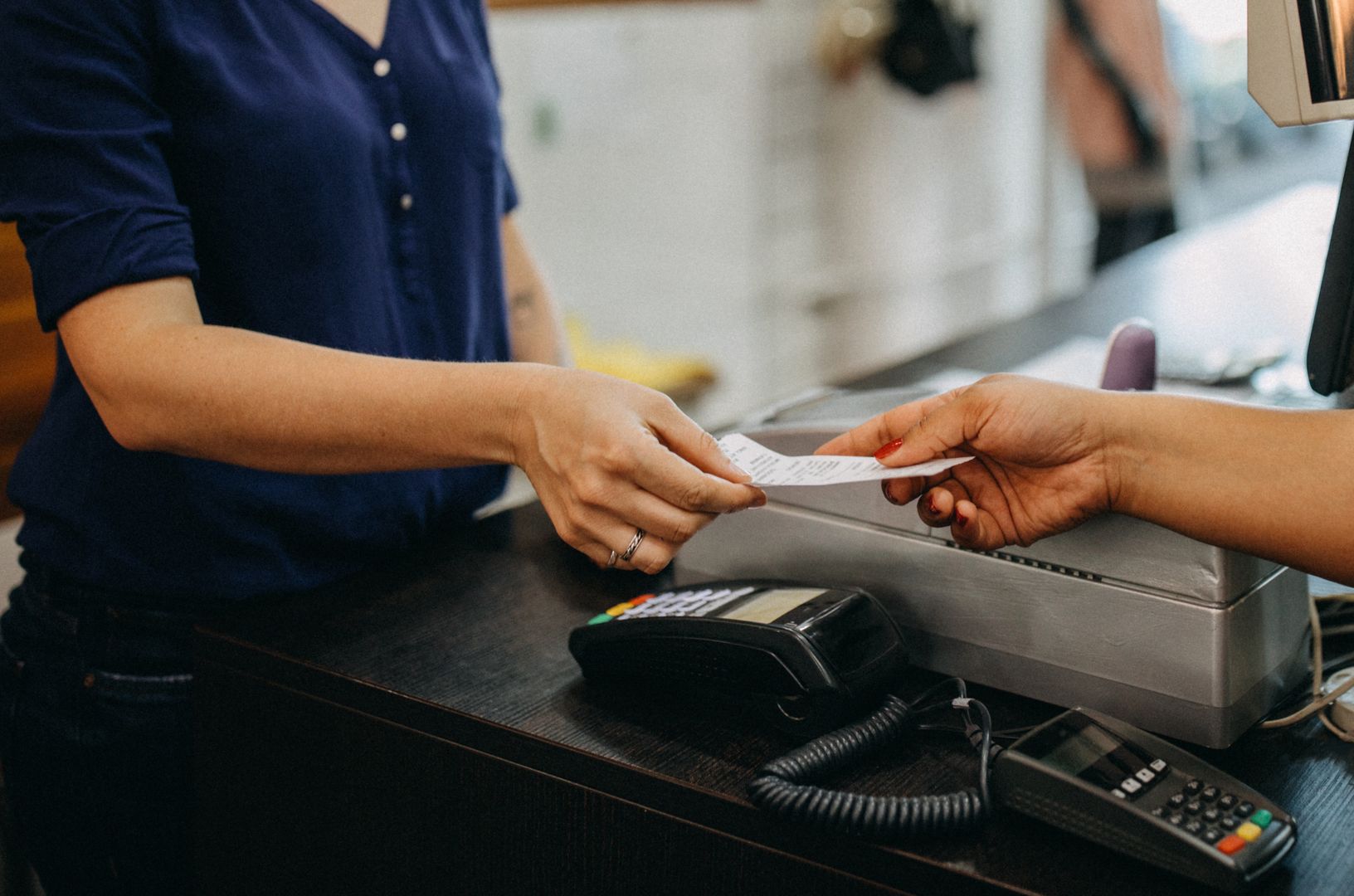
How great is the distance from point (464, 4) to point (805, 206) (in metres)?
2.61

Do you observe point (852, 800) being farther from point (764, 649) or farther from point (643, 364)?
point (643, 364)

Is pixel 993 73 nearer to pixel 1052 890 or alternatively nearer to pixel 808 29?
pixel 808 29

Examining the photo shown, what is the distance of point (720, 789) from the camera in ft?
2.53

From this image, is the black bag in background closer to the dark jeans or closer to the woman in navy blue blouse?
the woman in navy blue blouse

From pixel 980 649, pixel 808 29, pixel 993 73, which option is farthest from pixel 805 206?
pixel 980 649

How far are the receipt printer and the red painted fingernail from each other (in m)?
0.04

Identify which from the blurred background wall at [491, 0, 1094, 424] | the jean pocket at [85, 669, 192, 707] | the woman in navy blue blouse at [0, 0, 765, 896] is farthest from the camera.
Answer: the blurred background wall at [491, 0, 1094, 424]

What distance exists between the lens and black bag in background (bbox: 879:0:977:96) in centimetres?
348

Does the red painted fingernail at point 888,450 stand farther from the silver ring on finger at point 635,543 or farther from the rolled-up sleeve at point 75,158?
the rolled-up sleeve at point 75,158

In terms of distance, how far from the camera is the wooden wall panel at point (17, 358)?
1521 mm

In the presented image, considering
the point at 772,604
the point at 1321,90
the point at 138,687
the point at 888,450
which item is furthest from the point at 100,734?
the point at 1321,90

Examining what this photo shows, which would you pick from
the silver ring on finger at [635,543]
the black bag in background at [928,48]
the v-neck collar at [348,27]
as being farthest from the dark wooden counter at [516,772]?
the black bag in background at [928,48]

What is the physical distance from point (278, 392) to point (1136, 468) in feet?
2.12

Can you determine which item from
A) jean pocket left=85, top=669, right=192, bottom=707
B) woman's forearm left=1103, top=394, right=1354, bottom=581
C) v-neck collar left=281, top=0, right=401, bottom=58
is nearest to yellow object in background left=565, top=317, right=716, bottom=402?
v-neck collar left=281, top=0, right=401, bottom=58
